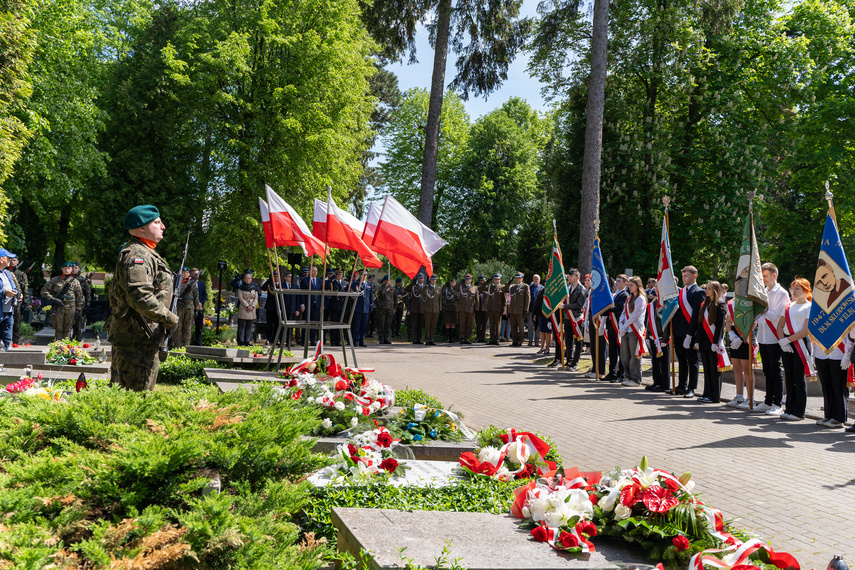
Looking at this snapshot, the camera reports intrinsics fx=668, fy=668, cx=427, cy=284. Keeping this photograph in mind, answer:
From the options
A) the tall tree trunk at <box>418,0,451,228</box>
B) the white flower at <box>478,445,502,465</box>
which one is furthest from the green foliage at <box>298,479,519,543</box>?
the tall tree trunk at <box>418,0,451,228</box>

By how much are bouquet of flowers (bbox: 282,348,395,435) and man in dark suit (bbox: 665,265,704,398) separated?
724 centimetres

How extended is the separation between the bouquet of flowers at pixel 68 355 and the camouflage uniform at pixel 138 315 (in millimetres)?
4981

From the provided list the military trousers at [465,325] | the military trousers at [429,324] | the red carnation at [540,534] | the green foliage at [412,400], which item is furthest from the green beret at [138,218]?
the military trousers at [465,325]

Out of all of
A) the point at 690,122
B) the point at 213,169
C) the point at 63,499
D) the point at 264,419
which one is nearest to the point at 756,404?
the point at 264,419

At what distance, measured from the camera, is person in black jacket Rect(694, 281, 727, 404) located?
11375 mm

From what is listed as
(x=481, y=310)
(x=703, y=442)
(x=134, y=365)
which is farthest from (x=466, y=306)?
(x=134, y=365)

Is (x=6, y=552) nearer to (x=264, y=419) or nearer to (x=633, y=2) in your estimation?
(x=264, y=419)

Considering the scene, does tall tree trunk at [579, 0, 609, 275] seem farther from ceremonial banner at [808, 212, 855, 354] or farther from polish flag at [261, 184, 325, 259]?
polish flag at [261, 184, 325, 259]

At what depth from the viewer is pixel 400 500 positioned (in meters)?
4.11

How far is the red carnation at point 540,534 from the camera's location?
3453 millimetres

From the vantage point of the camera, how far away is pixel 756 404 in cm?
1112

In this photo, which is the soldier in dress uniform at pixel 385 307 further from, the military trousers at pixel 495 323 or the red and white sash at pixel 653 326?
the red and white sash at pixel 653 326

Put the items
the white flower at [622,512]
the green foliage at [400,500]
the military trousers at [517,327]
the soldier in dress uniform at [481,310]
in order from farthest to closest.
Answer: the soldier in dress uniform at [481,310] → the military trousers at [517,327] → the green foliage at [400,500] → the white flower at [622,512]

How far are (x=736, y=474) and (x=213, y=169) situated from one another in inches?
986
